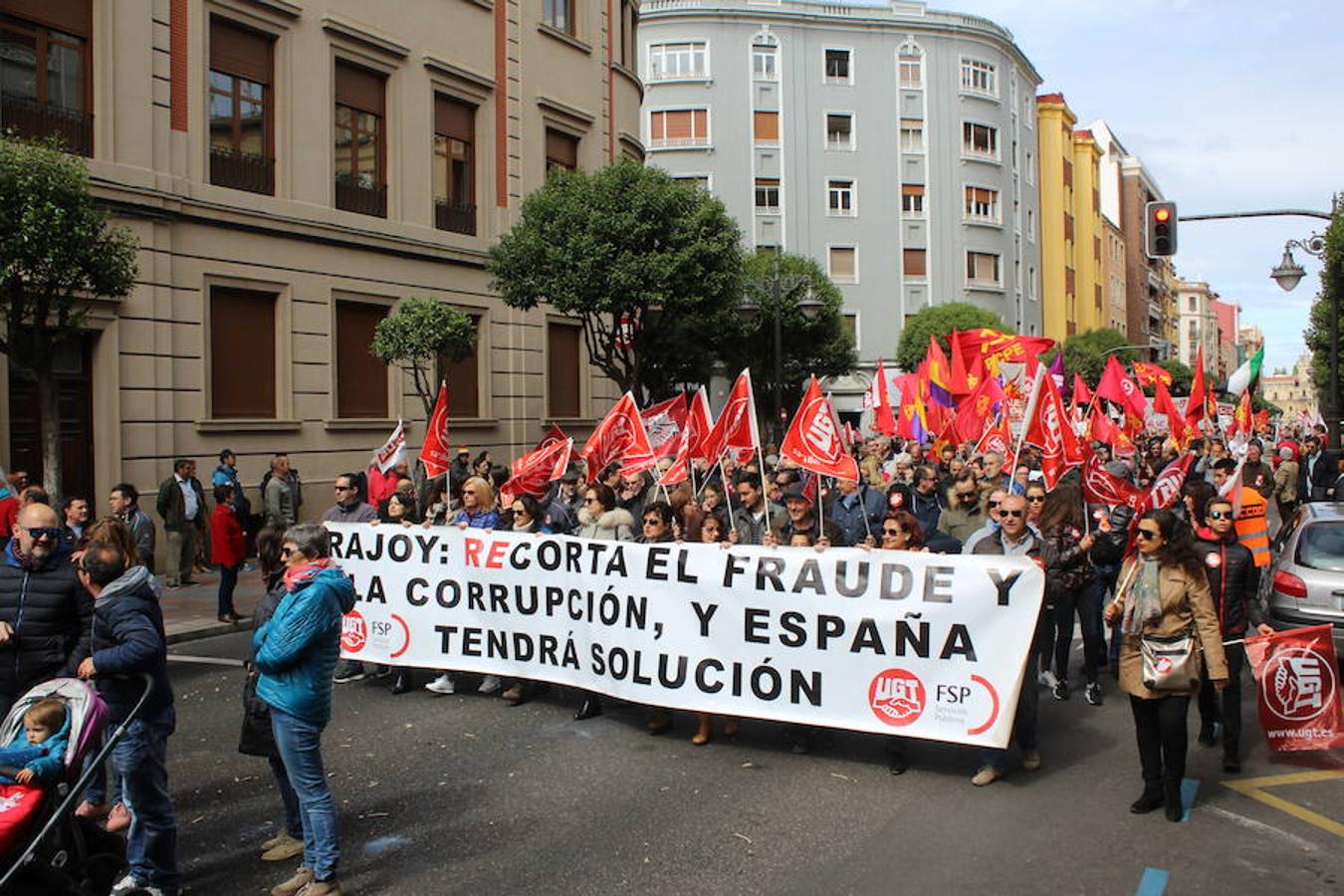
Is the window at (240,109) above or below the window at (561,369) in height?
above

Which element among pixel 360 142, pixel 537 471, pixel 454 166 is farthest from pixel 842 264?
pixel 537 471

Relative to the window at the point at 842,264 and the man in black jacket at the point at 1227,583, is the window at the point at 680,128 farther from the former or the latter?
the man in black jacket at the point at 1227,583

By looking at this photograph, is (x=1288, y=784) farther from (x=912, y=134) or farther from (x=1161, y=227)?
(x=912, y=134)

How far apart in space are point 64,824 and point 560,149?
2224 cm

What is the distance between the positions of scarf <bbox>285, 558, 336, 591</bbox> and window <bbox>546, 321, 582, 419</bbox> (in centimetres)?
1970

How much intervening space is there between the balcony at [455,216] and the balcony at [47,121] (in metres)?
7.29

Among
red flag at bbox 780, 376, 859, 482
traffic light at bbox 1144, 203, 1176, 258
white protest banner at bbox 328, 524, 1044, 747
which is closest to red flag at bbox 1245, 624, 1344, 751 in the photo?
white protest banner at bbox 328, 524, 1044, 747

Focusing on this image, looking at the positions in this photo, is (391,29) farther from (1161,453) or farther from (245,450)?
(1161,453)

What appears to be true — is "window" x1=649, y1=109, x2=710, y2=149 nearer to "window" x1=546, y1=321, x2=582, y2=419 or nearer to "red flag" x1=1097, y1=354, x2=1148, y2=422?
"window" x1=546, y1=321, x2=582, y2=419

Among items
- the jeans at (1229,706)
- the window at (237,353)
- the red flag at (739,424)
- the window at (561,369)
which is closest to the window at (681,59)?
the window at (561,369)

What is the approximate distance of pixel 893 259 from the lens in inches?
1949

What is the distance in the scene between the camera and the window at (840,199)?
48906 mm

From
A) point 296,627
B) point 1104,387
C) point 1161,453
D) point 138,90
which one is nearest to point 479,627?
point 296,627

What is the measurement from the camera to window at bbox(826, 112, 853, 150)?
161ft
